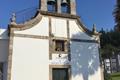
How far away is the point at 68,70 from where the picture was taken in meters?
19.5

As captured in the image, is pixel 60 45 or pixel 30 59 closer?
pixel 30 59

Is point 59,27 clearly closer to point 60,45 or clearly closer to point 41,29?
point 60,45

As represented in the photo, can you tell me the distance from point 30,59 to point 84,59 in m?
5.12

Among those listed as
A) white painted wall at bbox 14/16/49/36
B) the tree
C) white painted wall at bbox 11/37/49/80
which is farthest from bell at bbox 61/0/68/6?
the tree

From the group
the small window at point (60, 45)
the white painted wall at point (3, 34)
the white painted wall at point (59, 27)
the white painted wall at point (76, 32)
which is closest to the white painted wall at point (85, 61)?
the white painted wall at point (76, 32)

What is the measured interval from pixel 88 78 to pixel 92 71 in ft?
2.59

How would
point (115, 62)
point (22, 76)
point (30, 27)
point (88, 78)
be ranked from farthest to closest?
point (115, 62) → point (88, 78) → point (30, 27) → point (22, 76)

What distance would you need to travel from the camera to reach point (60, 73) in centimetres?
1945

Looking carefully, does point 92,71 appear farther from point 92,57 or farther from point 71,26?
point 71,26

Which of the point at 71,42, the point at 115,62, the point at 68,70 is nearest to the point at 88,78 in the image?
the point at 68,70

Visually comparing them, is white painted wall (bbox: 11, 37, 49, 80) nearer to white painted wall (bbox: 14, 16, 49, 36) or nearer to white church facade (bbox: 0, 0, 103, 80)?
white church facade (bbox: 0, 0, 103, 80)

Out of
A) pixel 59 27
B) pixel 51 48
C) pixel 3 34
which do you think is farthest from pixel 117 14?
pixel 3 34

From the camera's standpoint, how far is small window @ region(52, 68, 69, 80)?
1910 centimetres

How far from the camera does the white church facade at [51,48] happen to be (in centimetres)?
1783
